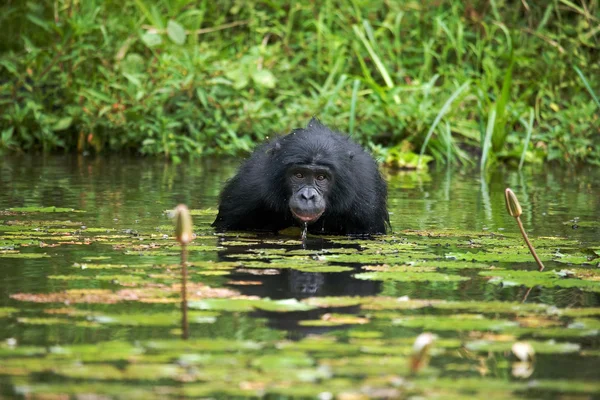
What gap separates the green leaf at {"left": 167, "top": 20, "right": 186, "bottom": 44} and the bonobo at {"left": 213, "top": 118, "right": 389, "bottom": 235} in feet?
22.7

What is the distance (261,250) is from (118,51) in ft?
28.4

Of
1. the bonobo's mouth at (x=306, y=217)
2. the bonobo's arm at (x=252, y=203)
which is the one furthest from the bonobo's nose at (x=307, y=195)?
the bonobo's arm at (x=252, y=203)

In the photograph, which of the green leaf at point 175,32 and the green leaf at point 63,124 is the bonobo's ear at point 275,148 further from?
the green leaf at point 175,32

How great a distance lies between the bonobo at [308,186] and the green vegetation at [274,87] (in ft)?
16.4

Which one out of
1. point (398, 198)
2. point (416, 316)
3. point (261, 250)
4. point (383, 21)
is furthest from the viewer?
point (383, 21)

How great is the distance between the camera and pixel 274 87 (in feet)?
49.5

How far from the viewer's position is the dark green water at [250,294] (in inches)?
130

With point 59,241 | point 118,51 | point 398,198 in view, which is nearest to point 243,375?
point 59,241

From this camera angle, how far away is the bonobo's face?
6980 mm

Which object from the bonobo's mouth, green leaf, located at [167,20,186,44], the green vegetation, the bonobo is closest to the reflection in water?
the bonobo's mouth

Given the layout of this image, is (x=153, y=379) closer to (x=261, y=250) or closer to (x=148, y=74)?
(x=261, y=250)

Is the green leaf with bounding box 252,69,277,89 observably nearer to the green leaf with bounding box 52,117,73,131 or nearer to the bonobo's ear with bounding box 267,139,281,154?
the green leaf with bounding box 52,117,73,131

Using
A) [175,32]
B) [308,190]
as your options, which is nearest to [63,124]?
[175,32]

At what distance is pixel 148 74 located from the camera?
14.2m
